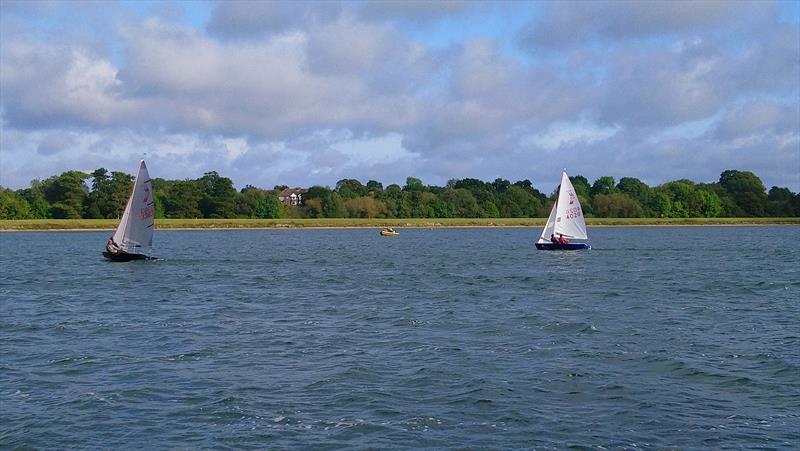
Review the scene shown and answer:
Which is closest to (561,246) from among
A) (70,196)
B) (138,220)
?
(138,220)

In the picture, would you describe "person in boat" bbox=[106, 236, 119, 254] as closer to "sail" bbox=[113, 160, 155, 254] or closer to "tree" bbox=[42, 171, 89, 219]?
"sail" bbox=[113, 160, 155, 254]

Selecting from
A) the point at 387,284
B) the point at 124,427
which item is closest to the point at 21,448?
the point at 124,427

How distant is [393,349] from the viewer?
2502 cm

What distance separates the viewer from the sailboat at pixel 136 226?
213 feet

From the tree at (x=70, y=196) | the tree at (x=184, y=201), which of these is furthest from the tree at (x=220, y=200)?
the tree at (x=70, y=196)

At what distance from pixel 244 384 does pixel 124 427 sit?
408 cm

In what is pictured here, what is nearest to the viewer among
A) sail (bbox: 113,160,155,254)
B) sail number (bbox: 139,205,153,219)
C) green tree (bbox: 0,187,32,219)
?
sail (bbox: 113,160,155,254)

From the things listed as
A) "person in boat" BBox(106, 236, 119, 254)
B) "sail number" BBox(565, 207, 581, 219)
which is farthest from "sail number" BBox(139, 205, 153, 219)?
"sail number" BBox(565, 207, 581, 219)

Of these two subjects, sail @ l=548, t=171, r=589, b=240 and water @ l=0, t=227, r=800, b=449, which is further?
sail @ l=548, t=171, r=589, b=240

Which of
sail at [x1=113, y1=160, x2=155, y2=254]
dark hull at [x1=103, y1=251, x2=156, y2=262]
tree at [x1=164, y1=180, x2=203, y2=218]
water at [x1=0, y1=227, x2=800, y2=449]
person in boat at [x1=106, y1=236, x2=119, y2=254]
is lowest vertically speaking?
water at [x1=0, y1=227, x2=800, y2=449]

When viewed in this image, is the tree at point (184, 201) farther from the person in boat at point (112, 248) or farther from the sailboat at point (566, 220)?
the person in boat at point (112, 248)

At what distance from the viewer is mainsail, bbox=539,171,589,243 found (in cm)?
8156

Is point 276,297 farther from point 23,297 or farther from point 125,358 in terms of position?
point 125,358

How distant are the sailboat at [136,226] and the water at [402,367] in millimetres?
A: 18579
